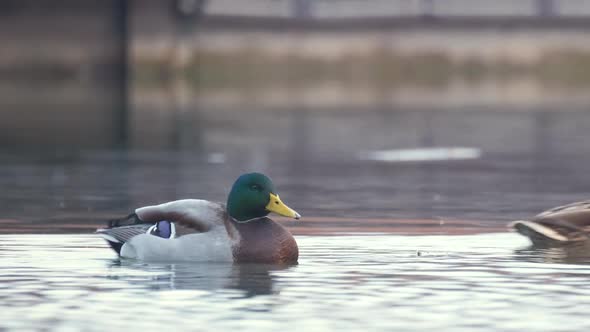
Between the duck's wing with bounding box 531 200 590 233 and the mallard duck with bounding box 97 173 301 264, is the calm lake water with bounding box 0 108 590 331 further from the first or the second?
the duck's wing with bounding box 531 200 590 233

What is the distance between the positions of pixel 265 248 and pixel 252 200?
366mm

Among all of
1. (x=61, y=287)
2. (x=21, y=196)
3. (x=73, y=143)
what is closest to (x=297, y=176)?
(x=21, y=196)

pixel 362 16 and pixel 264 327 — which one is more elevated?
pixel 362 16

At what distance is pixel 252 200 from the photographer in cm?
1213

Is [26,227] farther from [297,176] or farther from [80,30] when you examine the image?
[80,30]

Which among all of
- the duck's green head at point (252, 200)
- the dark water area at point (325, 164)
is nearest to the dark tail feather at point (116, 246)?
the duck's green head at point (252, 200)

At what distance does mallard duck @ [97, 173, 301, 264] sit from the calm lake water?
0.40ft

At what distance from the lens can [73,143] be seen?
27062mm

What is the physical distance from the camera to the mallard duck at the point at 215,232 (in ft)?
39.1

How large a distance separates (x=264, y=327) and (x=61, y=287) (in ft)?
5.81

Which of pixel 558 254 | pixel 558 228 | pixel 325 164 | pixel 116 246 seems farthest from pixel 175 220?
pixel 325 164

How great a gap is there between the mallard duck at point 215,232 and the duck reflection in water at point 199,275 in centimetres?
8

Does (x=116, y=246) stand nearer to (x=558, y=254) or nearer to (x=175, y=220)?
(x=175, y=220)

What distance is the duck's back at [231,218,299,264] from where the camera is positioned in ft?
39.1
